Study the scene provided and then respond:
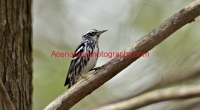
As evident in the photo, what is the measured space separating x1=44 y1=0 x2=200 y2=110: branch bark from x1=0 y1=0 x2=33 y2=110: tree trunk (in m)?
0.43

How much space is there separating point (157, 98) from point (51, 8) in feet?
8.79

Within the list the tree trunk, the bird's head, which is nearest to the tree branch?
the tree trunk

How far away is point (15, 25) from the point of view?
2.54 metres

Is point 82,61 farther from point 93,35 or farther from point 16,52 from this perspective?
point 16,52

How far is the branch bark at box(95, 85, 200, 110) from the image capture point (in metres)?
1.99

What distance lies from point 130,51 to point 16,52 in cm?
99

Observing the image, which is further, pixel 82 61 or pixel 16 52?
pixel 82 61

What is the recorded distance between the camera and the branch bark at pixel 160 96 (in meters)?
1.99

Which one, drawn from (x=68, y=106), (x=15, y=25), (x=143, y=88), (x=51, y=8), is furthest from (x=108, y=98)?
(x=51, y=8)

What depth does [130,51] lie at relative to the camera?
2197mm

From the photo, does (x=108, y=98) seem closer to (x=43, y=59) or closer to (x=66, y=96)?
(x=66, y=96)

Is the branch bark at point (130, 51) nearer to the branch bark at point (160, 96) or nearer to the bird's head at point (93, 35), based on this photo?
the branch bark at point (160, 96)

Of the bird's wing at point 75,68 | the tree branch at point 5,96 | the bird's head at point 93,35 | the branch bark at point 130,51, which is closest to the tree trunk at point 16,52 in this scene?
the branch bark at point 130,51

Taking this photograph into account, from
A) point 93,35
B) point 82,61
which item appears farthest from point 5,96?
point 93,35
